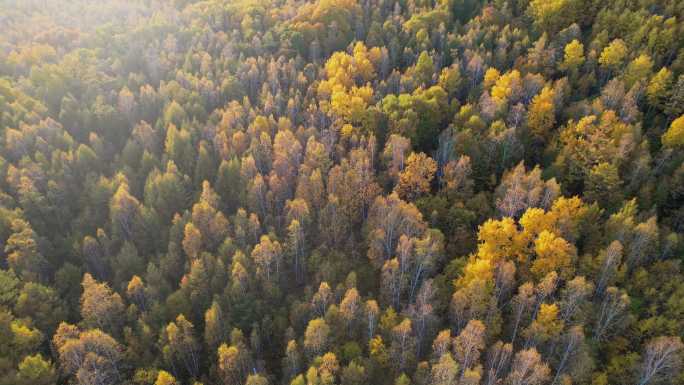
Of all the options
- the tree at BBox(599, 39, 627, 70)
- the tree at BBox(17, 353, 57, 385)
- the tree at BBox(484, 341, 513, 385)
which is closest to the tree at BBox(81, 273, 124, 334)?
the tree at BBox(17, 353, 57, 385)

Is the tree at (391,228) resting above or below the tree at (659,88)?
below

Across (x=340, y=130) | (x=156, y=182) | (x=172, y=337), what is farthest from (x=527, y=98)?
(x=172, y=337)

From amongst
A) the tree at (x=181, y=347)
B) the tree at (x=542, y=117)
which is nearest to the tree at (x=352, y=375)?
the tree at (x=181, y=347)

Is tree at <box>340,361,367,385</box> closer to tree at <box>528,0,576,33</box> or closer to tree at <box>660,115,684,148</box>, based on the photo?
tree at <box>660,115,684,148</box>

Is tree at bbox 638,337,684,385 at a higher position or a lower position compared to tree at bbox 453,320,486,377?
lower

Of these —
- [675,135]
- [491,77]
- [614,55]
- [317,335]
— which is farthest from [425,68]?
[317,335]

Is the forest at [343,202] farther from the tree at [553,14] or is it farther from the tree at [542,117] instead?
the tree at [553,14]
